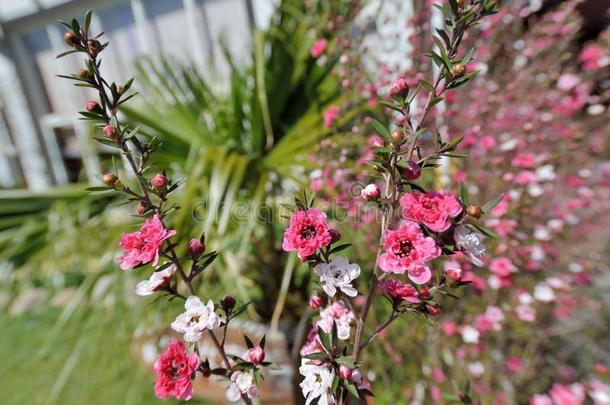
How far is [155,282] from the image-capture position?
1.57 ft

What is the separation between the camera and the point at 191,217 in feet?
4.76

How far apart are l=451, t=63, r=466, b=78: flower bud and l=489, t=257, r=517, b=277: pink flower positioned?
94cm

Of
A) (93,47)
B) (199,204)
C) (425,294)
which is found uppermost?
(93,47)

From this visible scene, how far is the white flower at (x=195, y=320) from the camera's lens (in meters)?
0.45

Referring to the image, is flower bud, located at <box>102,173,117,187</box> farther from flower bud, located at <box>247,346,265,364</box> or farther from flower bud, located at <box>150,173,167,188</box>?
flower bud, located at <box>247,346,265,364</box>

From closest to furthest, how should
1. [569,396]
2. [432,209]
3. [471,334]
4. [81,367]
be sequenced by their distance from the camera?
[432,209]
[569,396]
[471,334]
[81,367]

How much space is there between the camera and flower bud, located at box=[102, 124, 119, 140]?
45cm

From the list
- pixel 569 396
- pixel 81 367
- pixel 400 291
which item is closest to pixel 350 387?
pixel 400 291

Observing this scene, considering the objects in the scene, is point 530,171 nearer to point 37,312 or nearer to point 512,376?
point 512,376

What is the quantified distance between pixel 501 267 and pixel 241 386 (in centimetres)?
102

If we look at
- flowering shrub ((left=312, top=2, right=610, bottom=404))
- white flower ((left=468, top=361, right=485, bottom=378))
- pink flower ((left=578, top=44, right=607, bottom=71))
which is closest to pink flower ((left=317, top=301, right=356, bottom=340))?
flowering shrub ((left=312, top=2, right=610, bottom=404))

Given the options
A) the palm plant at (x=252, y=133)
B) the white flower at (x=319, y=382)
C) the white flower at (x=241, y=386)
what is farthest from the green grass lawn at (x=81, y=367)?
the white flower at (x=319, y=382)

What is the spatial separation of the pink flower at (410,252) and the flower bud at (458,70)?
7.3 inches

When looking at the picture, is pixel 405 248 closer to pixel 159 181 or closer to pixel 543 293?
pixel 159 181
